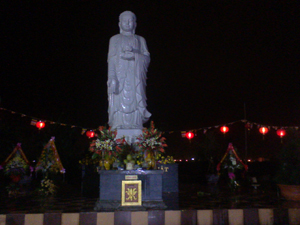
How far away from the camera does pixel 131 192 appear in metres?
6.53

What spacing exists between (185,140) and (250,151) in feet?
17.5

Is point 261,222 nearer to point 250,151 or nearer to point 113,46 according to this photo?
point 113,46

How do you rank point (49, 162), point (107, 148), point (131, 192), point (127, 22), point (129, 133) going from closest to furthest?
1. point (131, 192)
2. point (107, 148)
3. point (129, 133)
4. point (127, 22)
5. point (49, 162)

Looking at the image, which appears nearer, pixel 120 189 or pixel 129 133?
pixel 120 189

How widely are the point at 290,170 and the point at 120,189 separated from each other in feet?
15.4

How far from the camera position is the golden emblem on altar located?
6.46 metres

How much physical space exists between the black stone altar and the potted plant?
11.9ft

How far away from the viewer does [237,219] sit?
247 inches

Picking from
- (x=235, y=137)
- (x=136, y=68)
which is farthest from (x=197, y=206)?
(x=235, y=137)

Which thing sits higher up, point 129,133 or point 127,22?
point 127,22

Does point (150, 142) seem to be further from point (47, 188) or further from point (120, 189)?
point (47, 188)

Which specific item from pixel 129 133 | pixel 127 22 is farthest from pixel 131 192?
pixel 127 22

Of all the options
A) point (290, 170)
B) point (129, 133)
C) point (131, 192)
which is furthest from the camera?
point (129, 133)

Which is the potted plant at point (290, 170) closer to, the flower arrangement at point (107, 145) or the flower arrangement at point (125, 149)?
the flower arrangement at point (125, 149)
